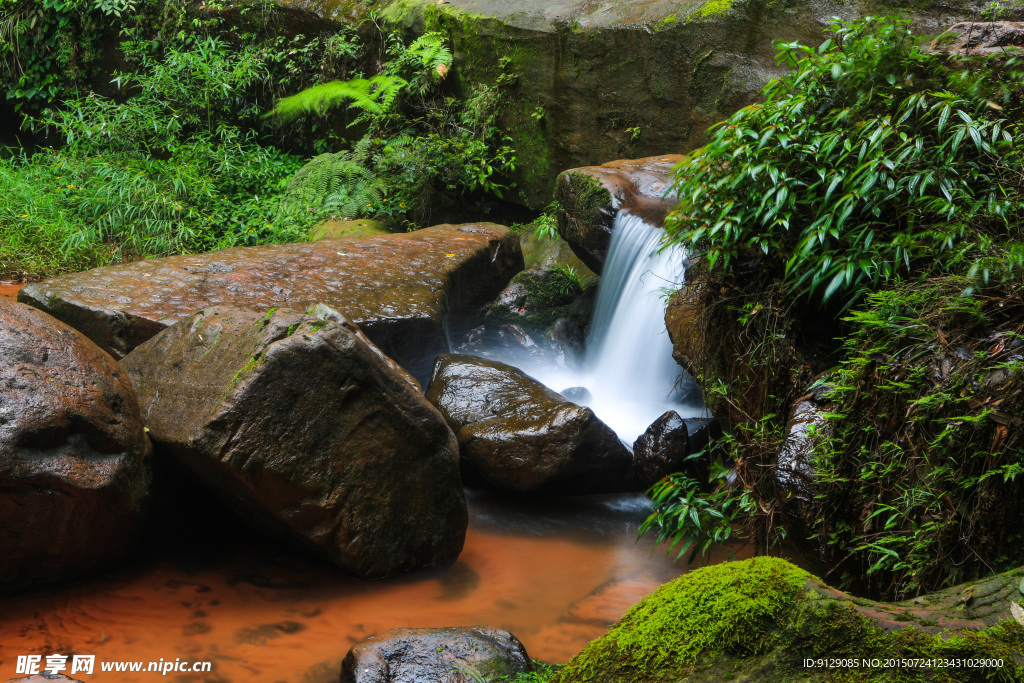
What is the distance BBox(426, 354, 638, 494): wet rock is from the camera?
4.54m

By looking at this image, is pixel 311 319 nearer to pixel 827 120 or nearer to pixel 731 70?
pixel 827 120

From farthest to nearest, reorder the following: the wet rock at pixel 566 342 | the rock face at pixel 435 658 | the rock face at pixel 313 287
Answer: the wet rock at pixel 566 342, the rock face at pixel 313 287, the rock face at pixel 435 658

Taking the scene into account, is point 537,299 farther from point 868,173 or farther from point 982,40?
point 868,173

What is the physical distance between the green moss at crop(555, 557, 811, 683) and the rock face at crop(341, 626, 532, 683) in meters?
1.27

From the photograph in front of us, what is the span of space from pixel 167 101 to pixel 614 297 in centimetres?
670

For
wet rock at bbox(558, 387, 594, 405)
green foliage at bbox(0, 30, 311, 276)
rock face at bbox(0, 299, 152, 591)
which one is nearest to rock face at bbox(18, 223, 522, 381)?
wet rock at bbox(558, 387, 594, 405)

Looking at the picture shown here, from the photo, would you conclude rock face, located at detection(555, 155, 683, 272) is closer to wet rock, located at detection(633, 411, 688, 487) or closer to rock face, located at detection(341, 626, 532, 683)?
wet rock, located at detection(633, 411, 688, 487)

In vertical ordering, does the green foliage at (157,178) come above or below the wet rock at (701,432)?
above

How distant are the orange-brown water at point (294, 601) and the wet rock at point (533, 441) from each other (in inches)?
14.1

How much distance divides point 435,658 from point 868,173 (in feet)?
8.42

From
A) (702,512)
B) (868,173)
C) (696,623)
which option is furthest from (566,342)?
(696,623)

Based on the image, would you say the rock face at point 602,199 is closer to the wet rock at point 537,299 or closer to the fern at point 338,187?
the wet rock at point 537,299

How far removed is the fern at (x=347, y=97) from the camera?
29.1 feet

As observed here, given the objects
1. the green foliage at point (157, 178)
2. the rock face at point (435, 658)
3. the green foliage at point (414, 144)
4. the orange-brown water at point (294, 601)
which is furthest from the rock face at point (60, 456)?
the green foliage at point (414, 144)
